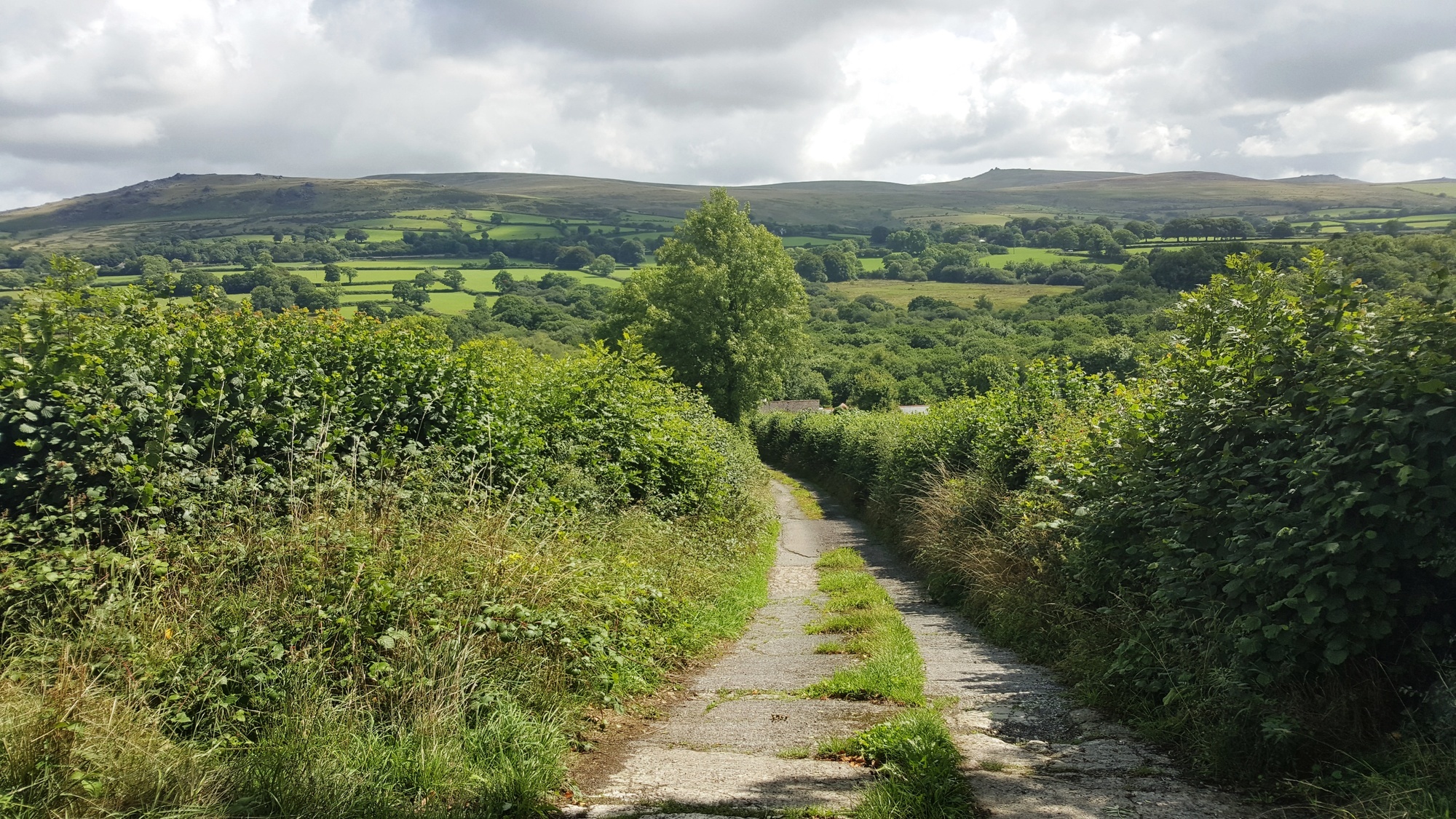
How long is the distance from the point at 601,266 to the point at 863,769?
114 meters

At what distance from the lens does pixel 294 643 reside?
5.33 meters

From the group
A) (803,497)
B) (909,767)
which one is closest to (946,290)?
(803,497)

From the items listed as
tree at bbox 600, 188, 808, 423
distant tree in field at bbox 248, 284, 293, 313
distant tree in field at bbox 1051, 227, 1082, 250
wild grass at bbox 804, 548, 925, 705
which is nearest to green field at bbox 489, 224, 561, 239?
distant tree in field at bbox 1051, 227, 1082, 250

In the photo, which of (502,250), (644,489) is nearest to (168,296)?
(644,489)

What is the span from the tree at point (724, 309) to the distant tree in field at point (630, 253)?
8275cm

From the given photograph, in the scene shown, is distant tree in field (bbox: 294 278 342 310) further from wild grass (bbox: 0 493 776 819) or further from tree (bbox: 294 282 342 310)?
wild grass (bbox: 0 493 776 819)

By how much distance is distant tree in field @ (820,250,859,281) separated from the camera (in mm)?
141250

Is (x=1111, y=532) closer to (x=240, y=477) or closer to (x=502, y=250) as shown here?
(x=240, y=477)

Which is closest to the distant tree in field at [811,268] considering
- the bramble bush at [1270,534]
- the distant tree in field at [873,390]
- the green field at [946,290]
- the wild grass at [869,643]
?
the green field at [946,290]

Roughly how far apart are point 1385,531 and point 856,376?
7480 cm

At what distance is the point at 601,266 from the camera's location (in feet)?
379

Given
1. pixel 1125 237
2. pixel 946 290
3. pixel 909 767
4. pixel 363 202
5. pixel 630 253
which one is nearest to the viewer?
pixel 909 767

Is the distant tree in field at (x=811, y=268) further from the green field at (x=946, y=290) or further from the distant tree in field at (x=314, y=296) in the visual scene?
the distant tree in field at (x=314, y=296)

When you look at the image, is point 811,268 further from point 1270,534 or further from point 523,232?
point 1270,534
